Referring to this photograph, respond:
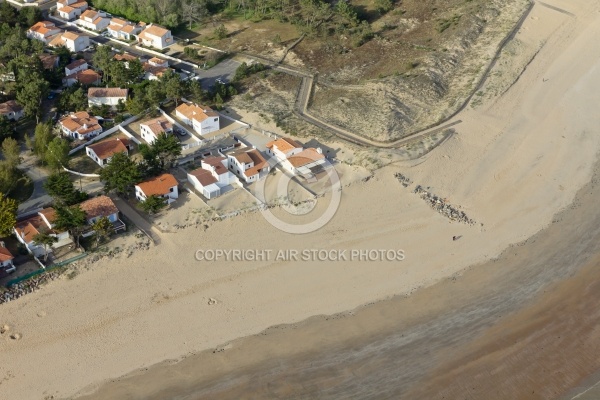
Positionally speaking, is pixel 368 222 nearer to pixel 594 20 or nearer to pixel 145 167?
pixel 145 167

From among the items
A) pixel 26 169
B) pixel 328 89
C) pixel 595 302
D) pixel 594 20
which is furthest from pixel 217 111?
pixel 594 20

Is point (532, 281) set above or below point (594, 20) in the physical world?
below

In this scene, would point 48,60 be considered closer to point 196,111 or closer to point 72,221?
point 196,111

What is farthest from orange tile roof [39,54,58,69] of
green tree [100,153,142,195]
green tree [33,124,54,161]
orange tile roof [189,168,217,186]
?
orange tile roof [189,168,217,186]

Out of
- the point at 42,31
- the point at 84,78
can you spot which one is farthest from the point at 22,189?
the point at 42,31

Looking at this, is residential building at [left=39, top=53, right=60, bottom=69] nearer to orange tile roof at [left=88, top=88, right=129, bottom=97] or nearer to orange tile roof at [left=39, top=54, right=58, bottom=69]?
orange tile roof at [left=39, top=54, right=58, bottom=69]

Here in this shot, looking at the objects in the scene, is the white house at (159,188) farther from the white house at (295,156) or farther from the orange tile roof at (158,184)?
the white house at (295,156)
